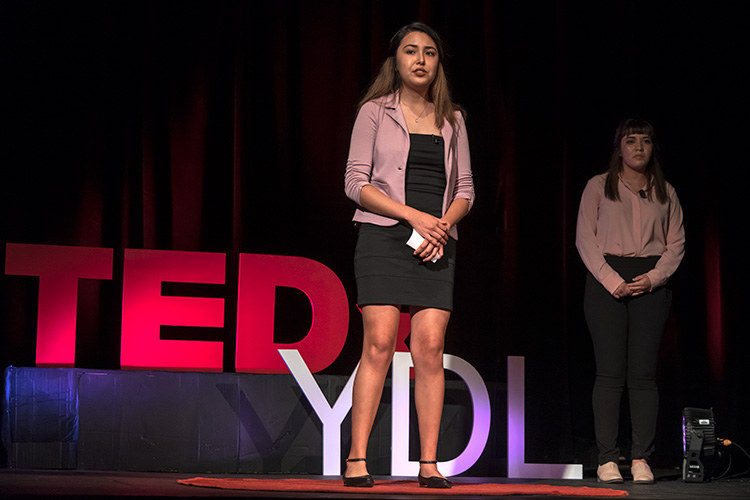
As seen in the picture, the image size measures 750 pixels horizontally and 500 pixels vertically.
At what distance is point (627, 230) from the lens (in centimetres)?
334

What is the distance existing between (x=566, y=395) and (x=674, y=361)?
62 cm

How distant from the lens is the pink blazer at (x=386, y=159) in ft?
8.64

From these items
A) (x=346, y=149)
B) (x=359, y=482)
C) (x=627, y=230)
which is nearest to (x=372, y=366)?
(x=359, y=482)

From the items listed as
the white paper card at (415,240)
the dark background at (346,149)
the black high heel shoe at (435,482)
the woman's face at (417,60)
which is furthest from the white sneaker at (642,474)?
the woman's face at (417,60)

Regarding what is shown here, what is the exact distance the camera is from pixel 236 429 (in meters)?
3.30

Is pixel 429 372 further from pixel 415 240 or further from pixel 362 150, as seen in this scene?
pixel 362 150

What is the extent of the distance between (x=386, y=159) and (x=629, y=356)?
1.35 meters

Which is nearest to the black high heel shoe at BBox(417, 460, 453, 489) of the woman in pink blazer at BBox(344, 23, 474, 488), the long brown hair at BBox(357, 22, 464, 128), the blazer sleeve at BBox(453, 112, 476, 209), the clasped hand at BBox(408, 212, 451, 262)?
the woman in pink blazer at BBox(344, 23, 474, 488)

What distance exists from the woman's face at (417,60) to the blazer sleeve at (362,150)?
5.5 inches

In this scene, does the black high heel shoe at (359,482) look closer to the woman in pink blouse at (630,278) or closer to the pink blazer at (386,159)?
the pink blazer at (386,159)

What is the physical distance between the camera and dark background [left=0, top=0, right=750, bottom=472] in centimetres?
381

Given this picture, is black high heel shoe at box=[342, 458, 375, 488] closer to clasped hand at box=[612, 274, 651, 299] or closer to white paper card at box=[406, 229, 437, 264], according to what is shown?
white paper card at box=[406, 229, 437, 264]

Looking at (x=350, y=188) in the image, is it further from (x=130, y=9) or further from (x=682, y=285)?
(x=682, y=285)

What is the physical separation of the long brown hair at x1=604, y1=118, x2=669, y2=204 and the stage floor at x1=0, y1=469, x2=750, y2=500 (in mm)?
1123
